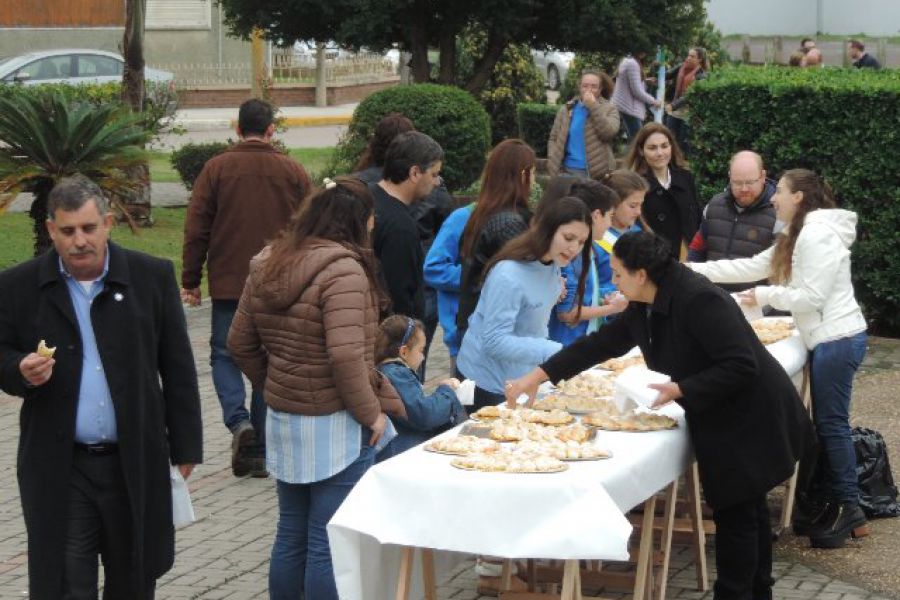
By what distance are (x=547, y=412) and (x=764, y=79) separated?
7558 millimetres

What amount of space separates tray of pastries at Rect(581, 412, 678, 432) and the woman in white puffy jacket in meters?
1.54

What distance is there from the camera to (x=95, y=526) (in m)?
5.57

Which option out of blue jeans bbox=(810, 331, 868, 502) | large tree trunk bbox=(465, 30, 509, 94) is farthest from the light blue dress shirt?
large tree trunk bbox=(465, 30, 509, 94)

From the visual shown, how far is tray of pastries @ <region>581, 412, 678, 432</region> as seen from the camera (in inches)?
255

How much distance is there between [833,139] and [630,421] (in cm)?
696

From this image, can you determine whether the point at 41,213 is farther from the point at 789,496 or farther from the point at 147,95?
the point at 147,95

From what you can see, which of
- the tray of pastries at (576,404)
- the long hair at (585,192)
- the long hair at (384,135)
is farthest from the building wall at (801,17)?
the tray of pastries at (576,404)

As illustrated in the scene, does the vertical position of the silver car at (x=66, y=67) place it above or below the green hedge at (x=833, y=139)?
above

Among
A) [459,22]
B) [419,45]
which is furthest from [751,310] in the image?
[419,45]

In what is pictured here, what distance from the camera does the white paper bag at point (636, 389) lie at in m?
6.45

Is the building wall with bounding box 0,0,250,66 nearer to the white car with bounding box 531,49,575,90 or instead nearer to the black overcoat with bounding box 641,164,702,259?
the white car with bounding box 531,49,575,90

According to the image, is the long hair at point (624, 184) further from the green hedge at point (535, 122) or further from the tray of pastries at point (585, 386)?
the green hedge at point (535, 122)

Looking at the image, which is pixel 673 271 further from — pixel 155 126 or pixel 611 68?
pixel 611 68

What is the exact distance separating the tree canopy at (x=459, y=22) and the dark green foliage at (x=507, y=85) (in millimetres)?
4469
